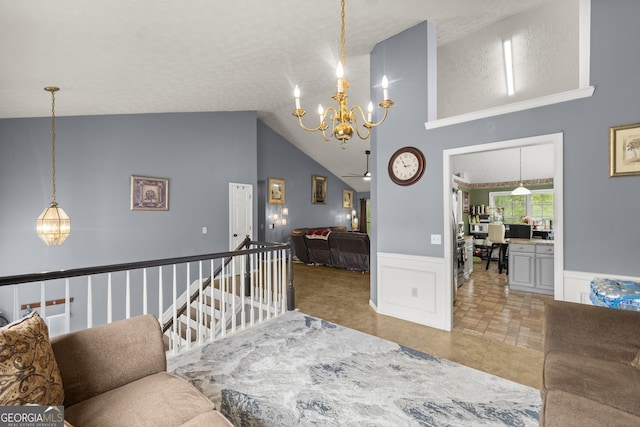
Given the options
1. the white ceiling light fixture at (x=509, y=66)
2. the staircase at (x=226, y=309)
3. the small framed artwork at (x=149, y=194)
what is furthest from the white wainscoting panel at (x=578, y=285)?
the small framed artwork at (x=149, y=194)

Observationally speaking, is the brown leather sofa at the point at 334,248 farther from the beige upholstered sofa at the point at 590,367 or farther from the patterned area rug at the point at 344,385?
the beige upholstered sofa at the point at 590,367

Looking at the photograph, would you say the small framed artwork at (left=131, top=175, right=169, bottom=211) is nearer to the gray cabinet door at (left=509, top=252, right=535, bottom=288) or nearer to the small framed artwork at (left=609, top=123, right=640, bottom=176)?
the small framed artwork at (left=609, top=123, right=640, bottom=176)

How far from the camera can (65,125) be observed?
172 inches

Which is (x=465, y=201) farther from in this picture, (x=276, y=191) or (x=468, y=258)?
(x=276, y=191)

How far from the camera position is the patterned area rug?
6.00 ft

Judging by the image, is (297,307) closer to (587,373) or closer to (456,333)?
(456,333)

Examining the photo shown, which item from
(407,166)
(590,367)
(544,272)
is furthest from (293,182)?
(590,367)

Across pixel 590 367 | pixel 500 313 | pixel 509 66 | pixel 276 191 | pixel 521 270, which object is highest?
pixel 509 66

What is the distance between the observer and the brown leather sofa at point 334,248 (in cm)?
616

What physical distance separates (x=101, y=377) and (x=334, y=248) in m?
5.41

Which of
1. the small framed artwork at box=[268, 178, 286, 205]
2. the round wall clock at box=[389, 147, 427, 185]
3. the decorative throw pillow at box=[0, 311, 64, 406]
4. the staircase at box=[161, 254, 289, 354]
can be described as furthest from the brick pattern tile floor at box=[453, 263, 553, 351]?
the small framed artwork at box=[268, 178, 286, 205]

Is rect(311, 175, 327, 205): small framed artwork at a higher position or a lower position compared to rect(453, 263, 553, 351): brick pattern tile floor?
higher

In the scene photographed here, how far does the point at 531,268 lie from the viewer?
4.71 m

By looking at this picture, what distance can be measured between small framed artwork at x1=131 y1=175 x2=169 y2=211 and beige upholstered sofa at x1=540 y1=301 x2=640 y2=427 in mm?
5538
